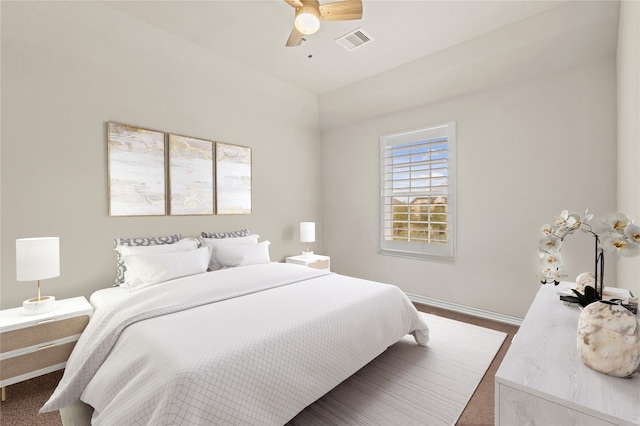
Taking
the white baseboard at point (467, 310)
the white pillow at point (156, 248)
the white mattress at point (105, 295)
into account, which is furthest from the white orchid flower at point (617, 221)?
the white pillow at point (156, 248)

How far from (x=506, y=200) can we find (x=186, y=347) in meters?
3.31

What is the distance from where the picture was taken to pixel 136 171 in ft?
9.57

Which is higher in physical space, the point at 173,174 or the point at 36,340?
the point at 173,174

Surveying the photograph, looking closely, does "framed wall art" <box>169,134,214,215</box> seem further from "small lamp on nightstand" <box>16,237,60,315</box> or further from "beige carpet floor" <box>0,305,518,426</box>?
"beige carpet floor" <box>0,305,518,426</box>

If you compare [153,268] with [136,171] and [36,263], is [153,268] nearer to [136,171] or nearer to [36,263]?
[36,263]

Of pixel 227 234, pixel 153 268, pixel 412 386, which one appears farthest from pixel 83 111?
pixel 412 386

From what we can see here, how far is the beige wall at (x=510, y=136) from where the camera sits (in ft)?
8.71

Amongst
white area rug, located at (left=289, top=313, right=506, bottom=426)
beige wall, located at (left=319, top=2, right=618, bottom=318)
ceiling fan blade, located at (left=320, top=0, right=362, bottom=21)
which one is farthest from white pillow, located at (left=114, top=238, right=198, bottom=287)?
beige wall, located at (left=319, top=2, right=618, bottom=318)

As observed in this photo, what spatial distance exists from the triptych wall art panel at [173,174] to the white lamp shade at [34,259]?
725 millimetres

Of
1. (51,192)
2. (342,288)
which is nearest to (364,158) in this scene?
(342,288)

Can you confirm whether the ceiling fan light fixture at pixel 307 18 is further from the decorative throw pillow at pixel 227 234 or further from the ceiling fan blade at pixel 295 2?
the decorative throw pillow at pixel 227 234

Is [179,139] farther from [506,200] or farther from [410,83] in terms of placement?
[506,200]

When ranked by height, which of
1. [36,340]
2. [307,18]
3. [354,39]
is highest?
[354,39]

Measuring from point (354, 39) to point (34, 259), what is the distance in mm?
3275
